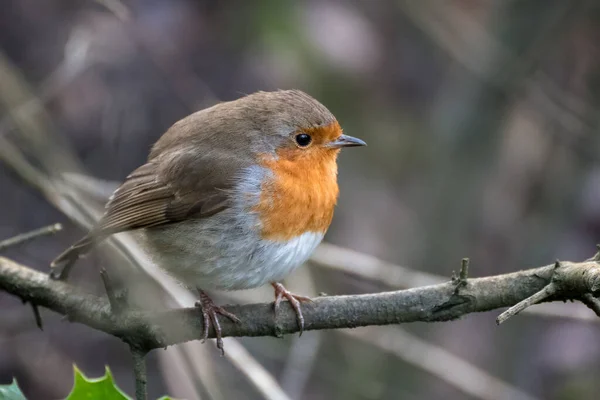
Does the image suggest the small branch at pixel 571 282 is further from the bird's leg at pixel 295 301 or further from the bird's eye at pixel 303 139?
the bird's eye at pixel 303 139

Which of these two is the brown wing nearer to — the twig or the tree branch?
the tree branch

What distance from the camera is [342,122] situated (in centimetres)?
677

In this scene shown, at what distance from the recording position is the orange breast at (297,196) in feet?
11.5

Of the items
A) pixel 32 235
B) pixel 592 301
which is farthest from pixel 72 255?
pixel 592 301

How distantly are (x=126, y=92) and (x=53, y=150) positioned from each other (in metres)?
1.56

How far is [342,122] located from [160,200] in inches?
124

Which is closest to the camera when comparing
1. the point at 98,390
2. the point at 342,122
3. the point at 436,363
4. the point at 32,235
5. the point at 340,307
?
the point at 98,390

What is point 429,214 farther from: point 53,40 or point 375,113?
point 53,40

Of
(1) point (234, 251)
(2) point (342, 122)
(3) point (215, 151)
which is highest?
(2) point (342, 122)

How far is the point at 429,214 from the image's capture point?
559 cm

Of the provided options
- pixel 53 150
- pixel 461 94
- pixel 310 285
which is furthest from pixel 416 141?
pixel 53 150

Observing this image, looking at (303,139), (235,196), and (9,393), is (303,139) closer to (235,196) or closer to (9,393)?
(235,196)

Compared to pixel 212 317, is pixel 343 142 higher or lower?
higher

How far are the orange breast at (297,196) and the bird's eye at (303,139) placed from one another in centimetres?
5
